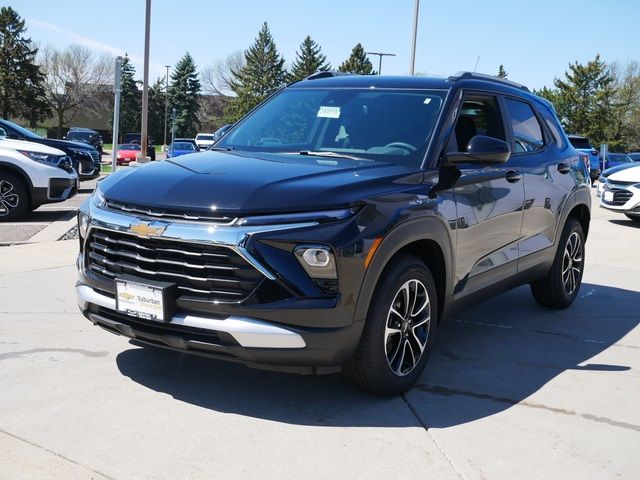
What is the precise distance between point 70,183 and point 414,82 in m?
8.02

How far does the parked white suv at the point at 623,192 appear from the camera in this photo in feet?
47.2

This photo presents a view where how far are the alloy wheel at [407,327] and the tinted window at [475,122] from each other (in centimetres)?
99

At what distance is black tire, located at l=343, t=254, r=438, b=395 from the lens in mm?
3869

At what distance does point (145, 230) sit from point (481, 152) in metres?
2.07

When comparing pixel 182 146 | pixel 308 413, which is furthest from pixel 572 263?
pixel 182 146

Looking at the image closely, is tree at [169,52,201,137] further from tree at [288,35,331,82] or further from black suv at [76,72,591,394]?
black suv at [76,72,591,394]

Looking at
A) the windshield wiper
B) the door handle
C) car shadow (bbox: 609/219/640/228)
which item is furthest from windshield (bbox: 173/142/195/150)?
the windshield wiper

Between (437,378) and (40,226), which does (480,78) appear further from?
(40,226)

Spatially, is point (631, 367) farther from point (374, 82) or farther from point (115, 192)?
point (115, 192)

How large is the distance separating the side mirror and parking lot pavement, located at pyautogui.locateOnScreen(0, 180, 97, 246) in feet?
21.4

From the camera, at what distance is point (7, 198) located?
36.6 ft

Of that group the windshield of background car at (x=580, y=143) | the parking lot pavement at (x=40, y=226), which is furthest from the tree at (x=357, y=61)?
the parking lot pavement at (x=40, y=226)

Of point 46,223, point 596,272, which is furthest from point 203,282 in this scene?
point 46,223

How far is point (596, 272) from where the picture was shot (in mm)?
9031
